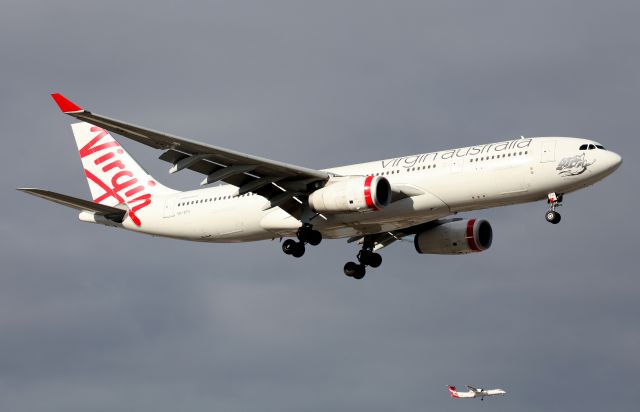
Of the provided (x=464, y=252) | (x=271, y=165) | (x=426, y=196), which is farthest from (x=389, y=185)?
(x=464, y=252)

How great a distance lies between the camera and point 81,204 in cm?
5388

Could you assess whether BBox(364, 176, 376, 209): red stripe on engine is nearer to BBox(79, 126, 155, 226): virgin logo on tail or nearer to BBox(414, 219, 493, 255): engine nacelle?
BBox(414, 219, 493, 255): engine nacelle

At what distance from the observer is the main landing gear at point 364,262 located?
56281 millimetres

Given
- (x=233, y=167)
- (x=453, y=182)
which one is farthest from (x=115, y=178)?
(x=453, y=182)

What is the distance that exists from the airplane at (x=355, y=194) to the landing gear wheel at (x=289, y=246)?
Result: 0.05 meters

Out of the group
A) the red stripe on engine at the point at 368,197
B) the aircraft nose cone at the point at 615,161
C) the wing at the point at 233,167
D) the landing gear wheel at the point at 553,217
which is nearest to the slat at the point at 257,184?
the wing at the point at 233,167

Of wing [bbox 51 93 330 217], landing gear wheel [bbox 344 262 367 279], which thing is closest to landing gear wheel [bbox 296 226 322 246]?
wing [bbox 51 93 330 217]

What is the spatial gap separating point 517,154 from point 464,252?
852 cm

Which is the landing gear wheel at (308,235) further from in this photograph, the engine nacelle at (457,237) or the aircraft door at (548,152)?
the aircraft door at (548,152)

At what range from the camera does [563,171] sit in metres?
47.1

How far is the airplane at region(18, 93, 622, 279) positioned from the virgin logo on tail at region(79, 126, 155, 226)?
0.73ft

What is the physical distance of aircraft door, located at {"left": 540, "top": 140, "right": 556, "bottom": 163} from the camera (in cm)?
4734

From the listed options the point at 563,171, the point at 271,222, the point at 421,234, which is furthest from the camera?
the point at 421,234

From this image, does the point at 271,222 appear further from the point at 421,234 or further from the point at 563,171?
the point at 563,171
